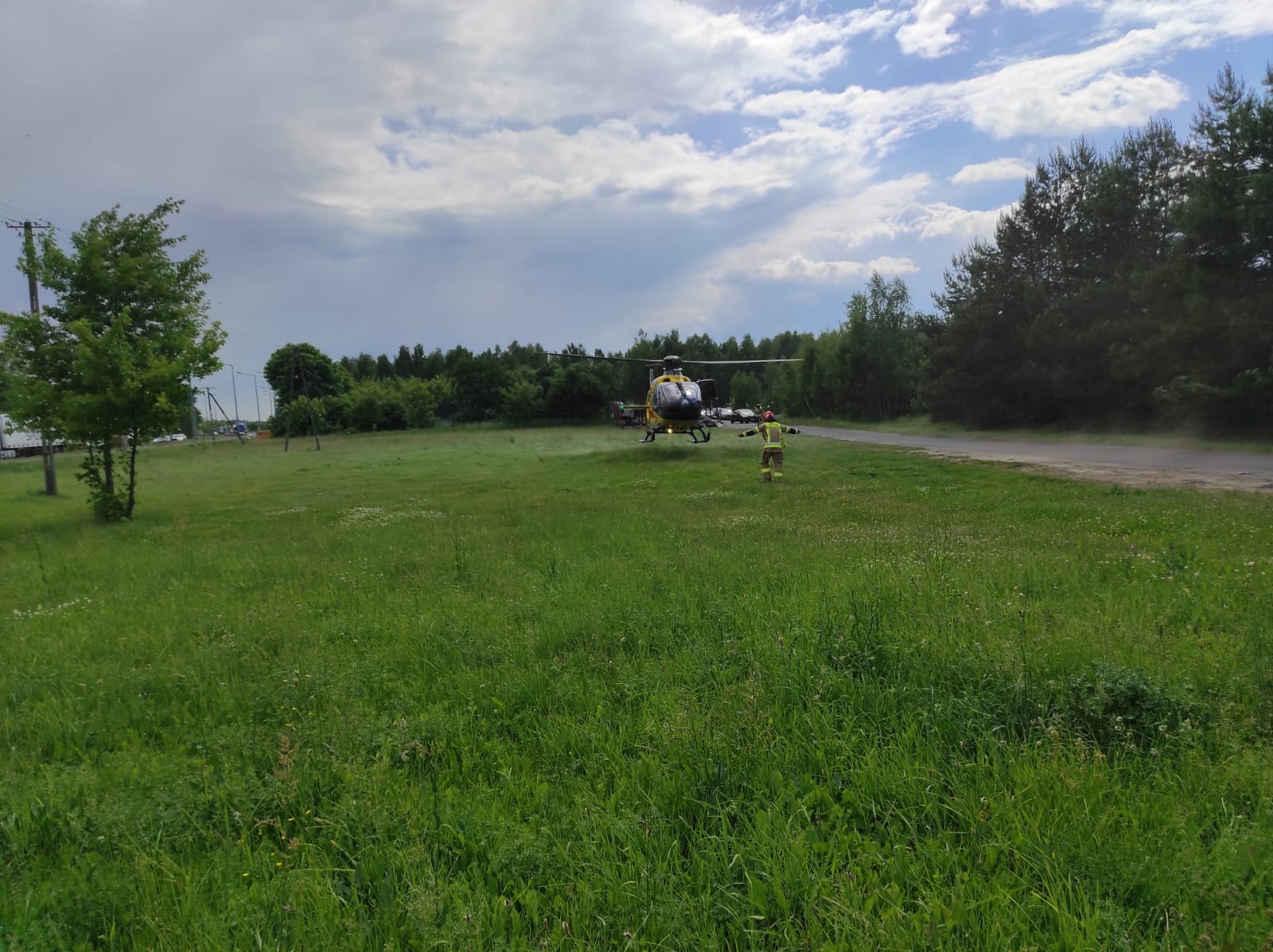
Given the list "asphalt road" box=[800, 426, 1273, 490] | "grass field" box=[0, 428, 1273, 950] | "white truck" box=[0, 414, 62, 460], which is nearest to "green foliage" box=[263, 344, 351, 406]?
"white truck" box=[0, 414, 62, 460]

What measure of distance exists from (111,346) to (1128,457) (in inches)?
1204

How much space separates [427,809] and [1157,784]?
364 centimetres

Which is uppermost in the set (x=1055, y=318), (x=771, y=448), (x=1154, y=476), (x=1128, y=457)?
(x=1055, y=318)

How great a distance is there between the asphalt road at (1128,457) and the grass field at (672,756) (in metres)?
10.4

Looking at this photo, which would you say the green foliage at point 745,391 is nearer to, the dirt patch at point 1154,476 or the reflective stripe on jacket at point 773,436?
the dirt patch at point 1154,476

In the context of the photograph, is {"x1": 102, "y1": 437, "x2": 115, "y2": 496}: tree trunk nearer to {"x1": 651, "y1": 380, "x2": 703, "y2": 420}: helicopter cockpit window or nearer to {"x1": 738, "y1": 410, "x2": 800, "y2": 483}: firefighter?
Answer: {"x1": 738, "y1": 410, "x2": 800, "y2": 483}: firefighter

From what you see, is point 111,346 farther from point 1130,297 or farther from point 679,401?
point 1130,297

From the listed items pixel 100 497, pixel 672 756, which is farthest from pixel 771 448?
pixel 100 497

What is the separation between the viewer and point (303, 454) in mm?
47656

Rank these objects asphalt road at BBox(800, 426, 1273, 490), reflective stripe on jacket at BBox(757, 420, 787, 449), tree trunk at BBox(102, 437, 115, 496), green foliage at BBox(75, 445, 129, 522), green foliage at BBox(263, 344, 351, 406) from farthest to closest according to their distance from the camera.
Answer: green foliage at BBox(263, 344, 351, 406), reflective stripe on jacket at BBox(757, 420, 787, 449), tree trunk at BBox(102, 437, 115, 496), green foliage at BBox(75, 445, 129, 522), asphalt road at BBox(800, 426, 1273, 490)

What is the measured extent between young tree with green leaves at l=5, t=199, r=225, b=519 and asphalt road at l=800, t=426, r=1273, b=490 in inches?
1007

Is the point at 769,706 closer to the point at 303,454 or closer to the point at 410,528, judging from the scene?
the point at 410,528

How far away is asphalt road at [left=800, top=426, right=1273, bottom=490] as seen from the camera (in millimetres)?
16859

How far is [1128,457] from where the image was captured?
22703mm
